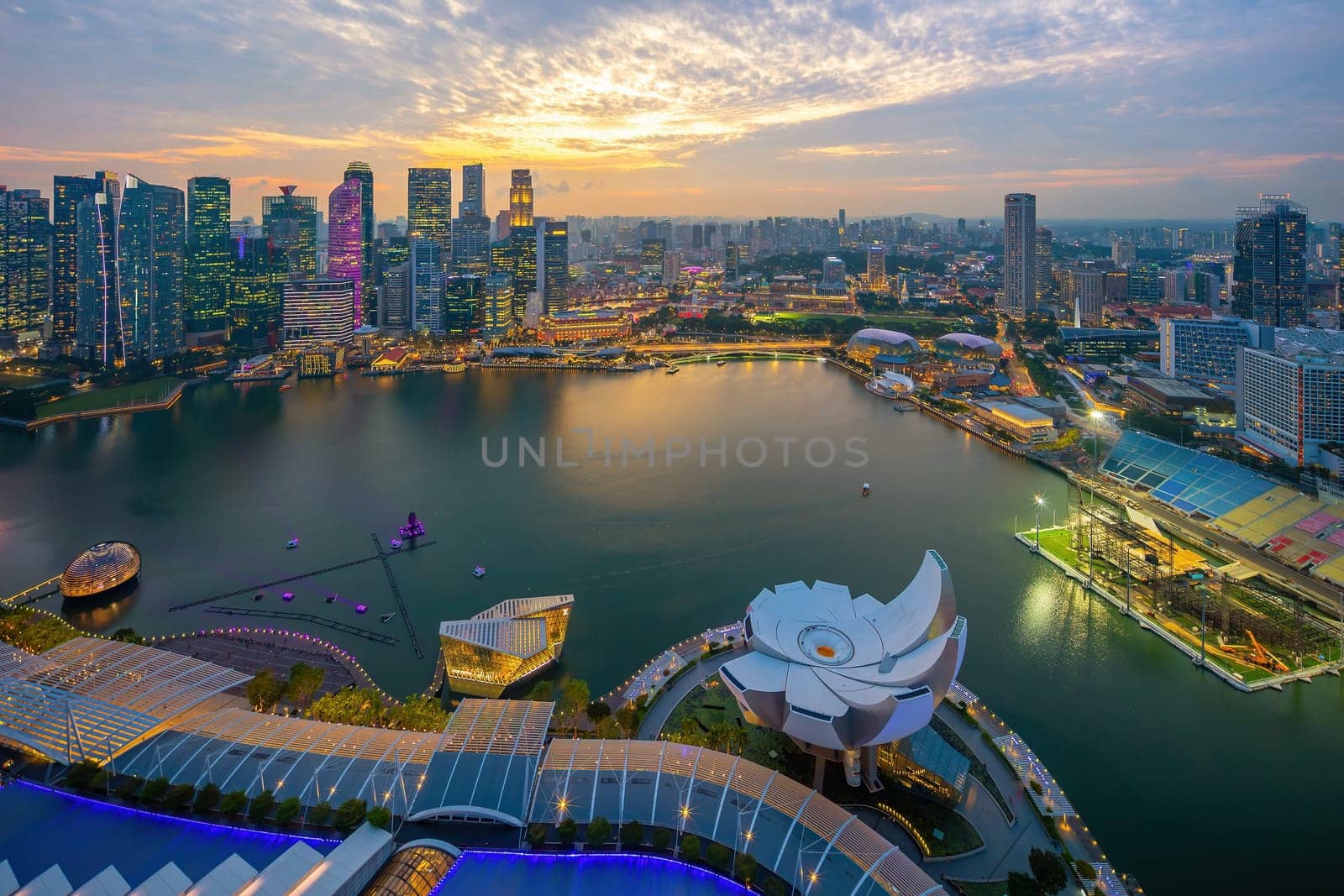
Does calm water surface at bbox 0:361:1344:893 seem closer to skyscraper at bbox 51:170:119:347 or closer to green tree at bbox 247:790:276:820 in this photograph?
green tree at bbox 247:790:276:820

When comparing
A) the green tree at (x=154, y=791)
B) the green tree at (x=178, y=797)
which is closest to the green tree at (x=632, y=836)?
the green tree at (x=178, y=797)

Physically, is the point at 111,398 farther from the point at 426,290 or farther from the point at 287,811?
the point at 287,811

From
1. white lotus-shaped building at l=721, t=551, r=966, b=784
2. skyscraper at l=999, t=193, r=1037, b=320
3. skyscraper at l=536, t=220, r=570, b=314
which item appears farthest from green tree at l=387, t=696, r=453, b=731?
skyscraper at l=999, t=193, r=1037, b=320

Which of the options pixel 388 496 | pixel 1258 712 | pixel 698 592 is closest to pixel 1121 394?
pixel 1258 712

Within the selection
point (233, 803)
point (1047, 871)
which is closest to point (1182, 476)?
point (1047, 871)

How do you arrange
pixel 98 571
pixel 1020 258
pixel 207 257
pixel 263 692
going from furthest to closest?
pixel 1020 258 → pixel 207 257 → pixel 98 571 → pixel 263 692

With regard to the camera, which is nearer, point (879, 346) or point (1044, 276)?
point (879, 346)
